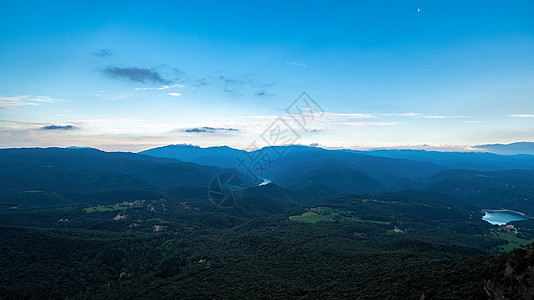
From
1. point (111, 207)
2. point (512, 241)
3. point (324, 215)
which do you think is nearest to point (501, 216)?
point (512, 241)

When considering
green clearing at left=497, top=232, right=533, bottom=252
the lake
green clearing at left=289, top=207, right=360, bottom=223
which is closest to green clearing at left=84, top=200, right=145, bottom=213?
green clearing at left=289, top=207, right=360, bottom=223

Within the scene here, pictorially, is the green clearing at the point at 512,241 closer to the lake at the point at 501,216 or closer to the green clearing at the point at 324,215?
the green clearing at the point at 324,215

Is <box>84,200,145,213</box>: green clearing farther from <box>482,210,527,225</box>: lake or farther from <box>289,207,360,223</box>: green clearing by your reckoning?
<box>482,210,527,225</box>: lake

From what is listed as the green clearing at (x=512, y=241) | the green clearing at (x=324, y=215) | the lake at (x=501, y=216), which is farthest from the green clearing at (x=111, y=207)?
the lake at (x=501, y=216)

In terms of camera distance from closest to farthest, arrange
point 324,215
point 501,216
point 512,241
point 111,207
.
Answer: point 512,241
point 324,215
point 111,207
point 501,216

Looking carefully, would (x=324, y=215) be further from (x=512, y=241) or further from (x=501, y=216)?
(x=501, y=216)

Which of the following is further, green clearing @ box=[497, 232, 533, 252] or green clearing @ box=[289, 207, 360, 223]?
green clearing @ box=[289, 207, 360, 223]

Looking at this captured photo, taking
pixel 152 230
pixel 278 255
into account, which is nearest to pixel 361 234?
pixel 278 255

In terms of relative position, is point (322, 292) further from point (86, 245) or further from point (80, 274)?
point (86, 245)
